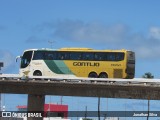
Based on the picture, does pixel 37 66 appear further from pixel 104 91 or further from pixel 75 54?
pixel 104 91

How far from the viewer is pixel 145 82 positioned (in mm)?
57594

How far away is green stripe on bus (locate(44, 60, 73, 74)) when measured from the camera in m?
64.7

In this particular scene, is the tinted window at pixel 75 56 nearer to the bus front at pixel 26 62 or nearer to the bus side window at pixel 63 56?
the bus side window at pixel 63 56

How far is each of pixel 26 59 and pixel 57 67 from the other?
16.3 feet

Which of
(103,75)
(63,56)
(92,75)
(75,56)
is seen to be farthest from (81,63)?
(103,75)

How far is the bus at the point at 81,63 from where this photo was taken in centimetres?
6250

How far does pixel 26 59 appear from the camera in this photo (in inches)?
2645

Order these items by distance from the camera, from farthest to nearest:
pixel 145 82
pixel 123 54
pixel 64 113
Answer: pixel 64 113
pixel 123 54
pixel 145 82

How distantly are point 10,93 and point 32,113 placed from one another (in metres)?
5.02

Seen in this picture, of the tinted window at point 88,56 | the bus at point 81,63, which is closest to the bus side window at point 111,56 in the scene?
the bus at point 81,63

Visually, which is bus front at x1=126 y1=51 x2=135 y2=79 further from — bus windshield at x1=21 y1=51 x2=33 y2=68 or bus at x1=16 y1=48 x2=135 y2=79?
bus windshield at x1=21 y1=51 x2=33 y2=68

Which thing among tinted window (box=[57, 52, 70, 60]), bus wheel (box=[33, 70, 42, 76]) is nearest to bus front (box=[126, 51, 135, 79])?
tinted window (box=[57, 52, 70, 60])

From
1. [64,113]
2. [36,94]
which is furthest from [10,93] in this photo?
[64,113]

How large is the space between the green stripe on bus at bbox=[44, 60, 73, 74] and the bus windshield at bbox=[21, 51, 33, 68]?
272cm
